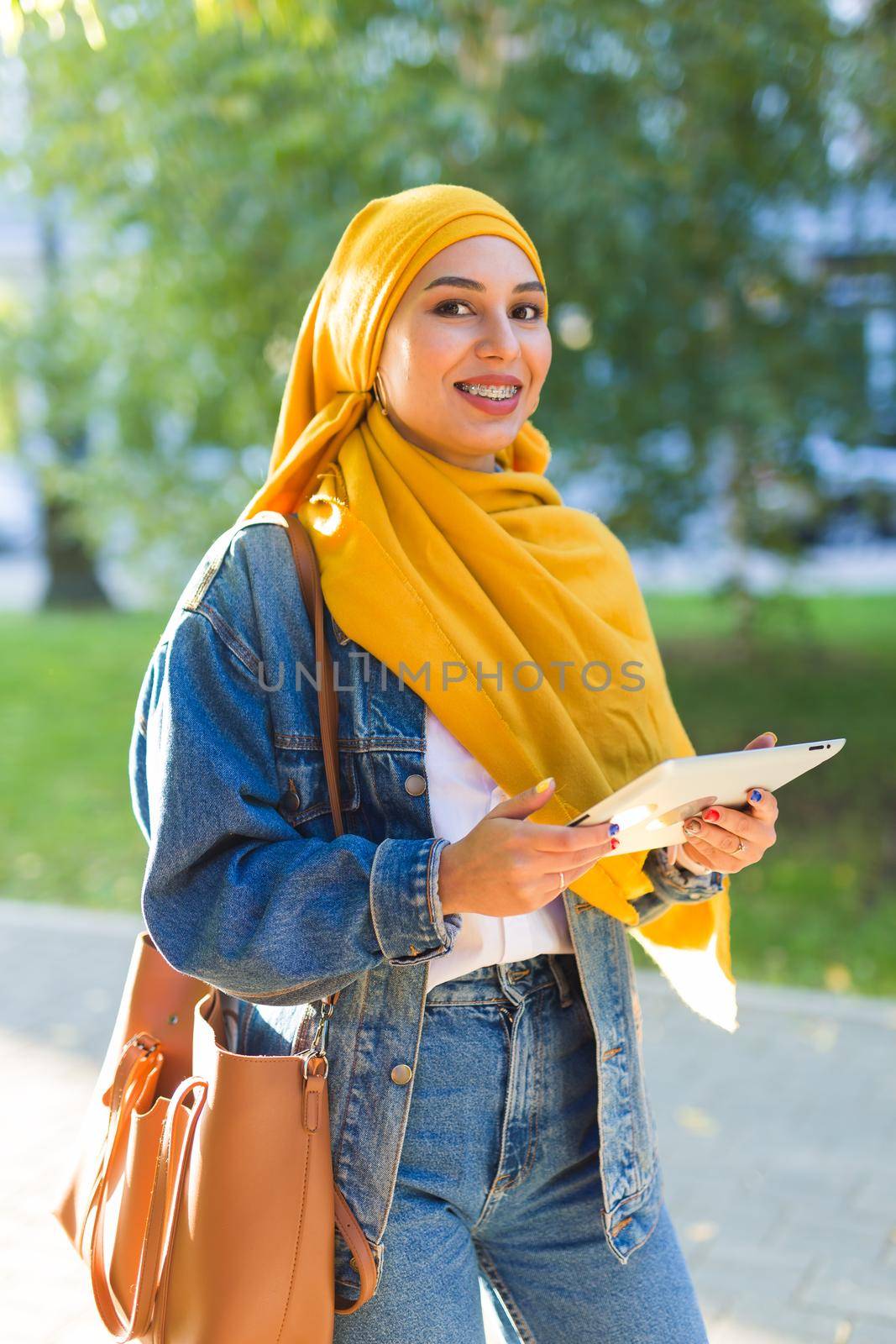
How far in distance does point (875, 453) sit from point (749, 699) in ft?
9.07

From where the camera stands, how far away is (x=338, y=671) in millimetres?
1882

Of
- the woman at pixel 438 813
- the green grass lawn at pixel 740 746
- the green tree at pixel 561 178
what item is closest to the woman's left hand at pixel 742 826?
the woman at pixel 438 813

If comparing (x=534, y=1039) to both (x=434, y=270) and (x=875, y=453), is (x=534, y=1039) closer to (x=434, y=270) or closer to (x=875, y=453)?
(x=434, y=270)

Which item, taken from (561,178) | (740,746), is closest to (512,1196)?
(561,178)

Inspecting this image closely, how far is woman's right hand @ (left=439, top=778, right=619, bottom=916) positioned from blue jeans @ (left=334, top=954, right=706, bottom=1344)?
10.0 inches

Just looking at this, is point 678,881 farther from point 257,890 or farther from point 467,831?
point 257,890

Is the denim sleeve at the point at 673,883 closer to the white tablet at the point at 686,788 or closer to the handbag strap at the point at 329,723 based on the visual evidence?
the white tablet at the point at 686,788

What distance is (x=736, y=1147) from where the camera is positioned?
437 centimetres

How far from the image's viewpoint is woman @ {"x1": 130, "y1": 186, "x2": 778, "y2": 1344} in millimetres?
1706

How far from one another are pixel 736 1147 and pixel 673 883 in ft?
8.61

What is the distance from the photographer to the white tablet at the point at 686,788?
1.57 m

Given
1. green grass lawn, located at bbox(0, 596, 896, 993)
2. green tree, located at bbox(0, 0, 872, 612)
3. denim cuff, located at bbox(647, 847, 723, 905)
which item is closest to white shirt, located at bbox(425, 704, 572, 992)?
denim cuff, located at bbox(647, 847, 723, 905)

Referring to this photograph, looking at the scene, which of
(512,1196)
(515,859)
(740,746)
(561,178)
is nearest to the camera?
(515,859)

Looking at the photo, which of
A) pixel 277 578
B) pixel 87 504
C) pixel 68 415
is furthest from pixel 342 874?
pixel 68 415
